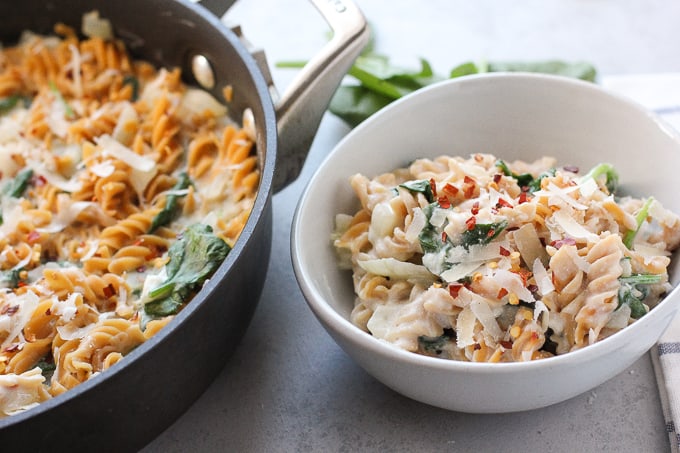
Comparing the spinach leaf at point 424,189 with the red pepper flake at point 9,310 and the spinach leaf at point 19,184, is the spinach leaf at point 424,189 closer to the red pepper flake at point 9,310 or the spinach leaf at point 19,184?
the red pepper flake at point 9,310

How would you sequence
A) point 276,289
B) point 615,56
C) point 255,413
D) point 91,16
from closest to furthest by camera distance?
point 255,413, point 276,289, point 91,16, point 615,56

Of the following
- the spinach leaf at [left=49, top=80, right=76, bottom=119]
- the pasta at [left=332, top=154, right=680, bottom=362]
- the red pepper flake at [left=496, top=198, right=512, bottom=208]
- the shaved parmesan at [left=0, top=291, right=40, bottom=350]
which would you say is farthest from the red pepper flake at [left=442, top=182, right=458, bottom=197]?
the spinach leaf at [left=49, top=80, right=76, bottom=119]

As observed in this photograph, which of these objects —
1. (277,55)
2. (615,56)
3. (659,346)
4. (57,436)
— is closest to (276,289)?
(57,436)

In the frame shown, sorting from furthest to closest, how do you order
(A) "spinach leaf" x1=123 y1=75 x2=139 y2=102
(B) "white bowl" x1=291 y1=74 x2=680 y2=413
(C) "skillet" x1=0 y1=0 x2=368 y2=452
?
(A) "spinach leaf" x1=123 y1=75 x2=139 y2=102 < (B) "white bowl" x1=291 y1=74 x2=680 y2=413 < (C) "skillet" x1=0 y1=0 x2=368 y2=452

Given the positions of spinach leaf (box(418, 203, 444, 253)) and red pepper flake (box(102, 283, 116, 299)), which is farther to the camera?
red pepper flake (box(102, 283, 116, 299))

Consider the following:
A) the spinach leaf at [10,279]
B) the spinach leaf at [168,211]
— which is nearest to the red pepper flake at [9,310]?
the spinach leaf at [10,279]

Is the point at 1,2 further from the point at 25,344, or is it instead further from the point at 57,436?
the point at 57,436

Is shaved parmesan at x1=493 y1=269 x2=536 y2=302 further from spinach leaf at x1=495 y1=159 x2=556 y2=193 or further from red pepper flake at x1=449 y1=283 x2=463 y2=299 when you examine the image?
spinach leaf at x1=495 y1=159 x2=556 y2=193
